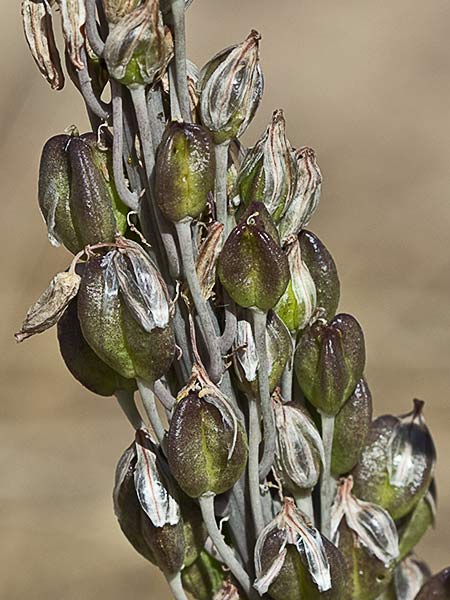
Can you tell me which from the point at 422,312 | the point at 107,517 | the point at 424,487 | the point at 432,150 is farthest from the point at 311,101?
the point at 424,487

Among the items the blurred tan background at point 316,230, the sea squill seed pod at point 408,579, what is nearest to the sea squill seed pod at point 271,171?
the sea squill seed pod at point 408,579

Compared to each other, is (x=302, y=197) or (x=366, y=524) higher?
(x=302, y=197)

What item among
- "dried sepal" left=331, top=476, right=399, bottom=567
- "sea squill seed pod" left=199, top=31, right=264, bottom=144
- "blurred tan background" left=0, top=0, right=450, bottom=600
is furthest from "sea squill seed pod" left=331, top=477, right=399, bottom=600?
"blurred tan background" left=0, top=0, right=450, bottom=600

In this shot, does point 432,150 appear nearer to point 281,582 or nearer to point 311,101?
point 311,101

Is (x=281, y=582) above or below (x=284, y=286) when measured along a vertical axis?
below

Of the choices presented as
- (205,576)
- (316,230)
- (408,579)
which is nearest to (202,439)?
(205,576)

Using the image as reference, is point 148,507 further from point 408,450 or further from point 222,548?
point 408,450
